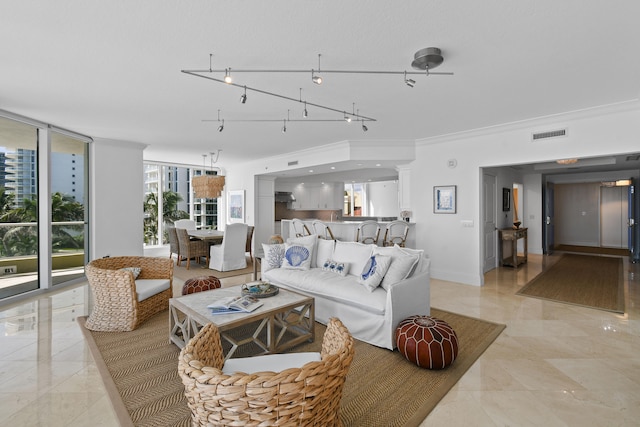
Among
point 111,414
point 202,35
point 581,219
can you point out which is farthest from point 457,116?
point 581,219

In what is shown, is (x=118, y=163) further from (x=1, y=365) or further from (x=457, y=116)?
(x=457, y=116)

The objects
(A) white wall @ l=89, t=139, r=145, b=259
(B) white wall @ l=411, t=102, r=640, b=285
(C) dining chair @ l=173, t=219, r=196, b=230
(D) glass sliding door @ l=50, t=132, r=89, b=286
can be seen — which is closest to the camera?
(B) white wall @ l=411, t=102, r=640, b=285

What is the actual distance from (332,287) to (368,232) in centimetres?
280

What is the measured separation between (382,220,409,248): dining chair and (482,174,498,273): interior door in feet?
5.38

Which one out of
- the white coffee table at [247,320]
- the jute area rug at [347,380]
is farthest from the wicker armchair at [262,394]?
the white coffee table at [247,320]

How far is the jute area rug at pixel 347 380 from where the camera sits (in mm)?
2045

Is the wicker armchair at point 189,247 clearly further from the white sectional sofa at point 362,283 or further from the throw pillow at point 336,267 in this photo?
the throw pillow at point 336,267

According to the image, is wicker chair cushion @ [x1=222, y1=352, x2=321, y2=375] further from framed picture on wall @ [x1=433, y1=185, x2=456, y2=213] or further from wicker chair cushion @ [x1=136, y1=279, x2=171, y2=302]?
framed picture on wall @ [x1=433, y1=185, x2=456, y2=213]

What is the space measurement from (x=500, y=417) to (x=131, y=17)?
3.63 meters

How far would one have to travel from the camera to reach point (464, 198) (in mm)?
5539

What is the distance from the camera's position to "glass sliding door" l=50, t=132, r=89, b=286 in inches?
204

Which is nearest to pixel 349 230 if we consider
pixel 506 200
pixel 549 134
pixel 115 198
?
pixel 549 134

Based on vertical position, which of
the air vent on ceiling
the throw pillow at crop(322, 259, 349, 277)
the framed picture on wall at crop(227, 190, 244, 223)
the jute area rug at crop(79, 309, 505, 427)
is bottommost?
the jute area rug at crop(79, 309, 505, 427)

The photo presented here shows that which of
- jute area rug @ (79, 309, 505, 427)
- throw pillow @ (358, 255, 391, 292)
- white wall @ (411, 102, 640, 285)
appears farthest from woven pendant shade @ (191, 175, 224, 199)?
throw pillow @ (358, 255, 391, 292)
